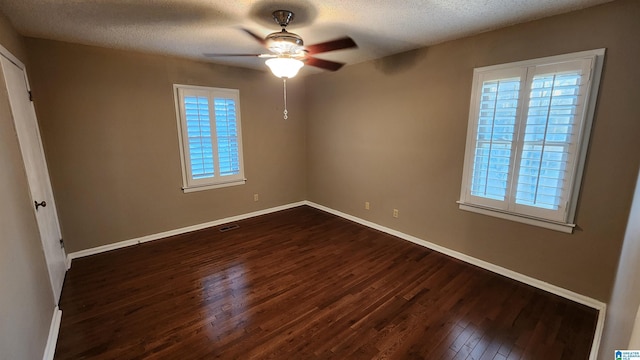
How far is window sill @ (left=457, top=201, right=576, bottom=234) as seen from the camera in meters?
2.38

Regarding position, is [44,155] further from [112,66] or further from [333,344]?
[333,344]

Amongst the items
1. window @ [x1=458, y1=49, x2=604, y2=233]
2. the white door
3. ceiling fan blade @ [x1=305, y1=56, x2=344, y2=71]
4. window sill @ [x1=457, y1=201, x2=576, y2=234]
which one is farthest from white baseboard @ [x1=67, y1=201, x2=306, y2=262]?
window @ [x1=458, y1=49, x2=604, y2=233]

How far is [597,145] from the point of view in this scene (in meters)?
2.16

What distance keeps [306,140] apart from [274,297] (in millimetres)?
3276

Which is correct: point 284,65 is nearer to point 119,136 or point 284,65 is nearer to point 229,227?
point 119,136

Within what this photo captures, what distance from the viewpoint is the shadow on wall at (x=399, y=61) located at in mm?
3227

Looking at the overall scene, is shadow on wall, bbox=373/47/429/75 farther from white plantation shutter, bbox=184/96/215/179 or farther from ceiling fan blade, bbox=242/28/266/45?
white plantation shutter, bbox=184/96/215/179

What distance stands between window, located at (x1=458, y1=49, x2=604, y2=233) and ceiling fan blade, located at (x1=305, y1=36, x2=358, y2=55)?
140 cm

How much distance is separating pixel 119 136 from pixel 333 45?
113 inches

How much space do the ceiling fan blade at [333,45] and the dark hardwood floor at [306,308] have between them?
2459 millimetres

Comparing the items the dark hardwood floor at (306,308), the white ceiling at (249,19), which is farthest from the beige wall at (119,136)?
the dark hardwood floor at (306,308)

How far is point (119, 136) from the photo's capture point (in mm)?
3316

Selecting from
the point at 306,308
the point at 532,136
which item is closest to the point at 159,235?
the point at 306,308

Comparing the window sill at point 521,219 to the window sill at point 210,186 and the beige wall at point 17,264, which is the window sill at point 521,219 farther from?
the beige wall at point 17,264
